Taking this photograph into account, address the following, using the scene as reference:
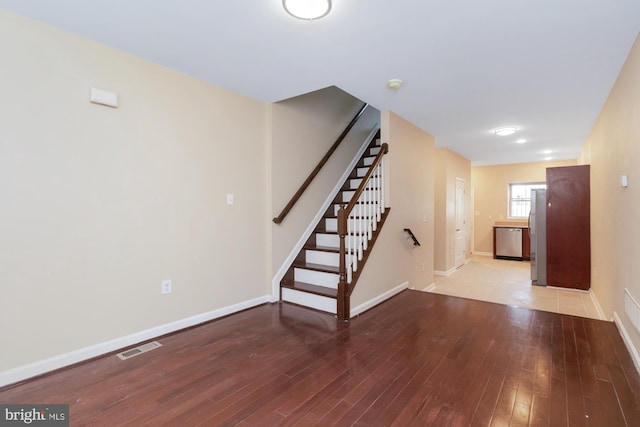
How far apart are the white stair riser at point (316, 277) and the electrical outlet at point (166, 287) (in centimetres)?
152

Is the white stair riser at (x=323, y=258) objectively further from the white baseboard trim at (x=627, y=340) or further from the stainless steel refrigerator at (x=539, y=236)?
the stainless steel refrigerator at (x=539, y=236)

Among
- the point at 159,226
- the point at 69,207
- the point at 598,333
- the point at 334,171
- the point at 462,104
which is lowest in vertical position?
the point at 598,333

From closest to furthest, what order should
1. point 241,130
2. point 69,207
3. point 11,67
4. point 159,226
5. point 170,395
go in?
point 170,395 < point 11,67 < point 69,207 < point 159,226 < point 241,130

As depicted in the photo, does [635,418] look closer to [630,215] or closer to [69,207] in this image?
[630,215]

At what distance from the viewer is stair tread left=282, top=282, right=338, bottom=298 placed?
335cm

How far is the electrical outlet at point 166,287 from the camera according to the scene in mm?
2770

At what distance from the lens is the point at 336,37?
2.26m

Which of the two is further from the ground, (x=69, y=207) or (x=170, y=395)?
(x=69, y=207)

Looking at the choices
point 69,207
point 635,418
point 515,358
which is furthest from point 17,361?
point 635,418

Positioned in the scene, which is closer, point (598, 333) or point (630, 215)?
point (630, 215)

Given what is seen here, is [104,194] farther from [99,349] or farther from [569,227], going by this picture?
[569,227]

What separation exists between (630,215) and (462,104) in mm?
1941

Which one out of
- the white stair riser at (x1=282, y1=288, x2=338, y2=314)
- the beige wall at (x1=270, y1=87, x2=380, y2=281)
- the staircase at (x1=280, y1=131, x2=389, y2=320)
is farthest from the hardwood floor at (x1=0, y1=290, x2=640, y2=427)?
the beige wall at (x1=270, y1=87, x2=380, y2=281)

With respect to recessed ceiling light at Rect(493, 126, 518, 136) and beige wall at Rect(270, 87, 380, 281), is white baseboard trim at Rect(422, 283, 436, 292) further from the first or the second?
recessed ceiling light at Rect(493, 126, 518, 136)
